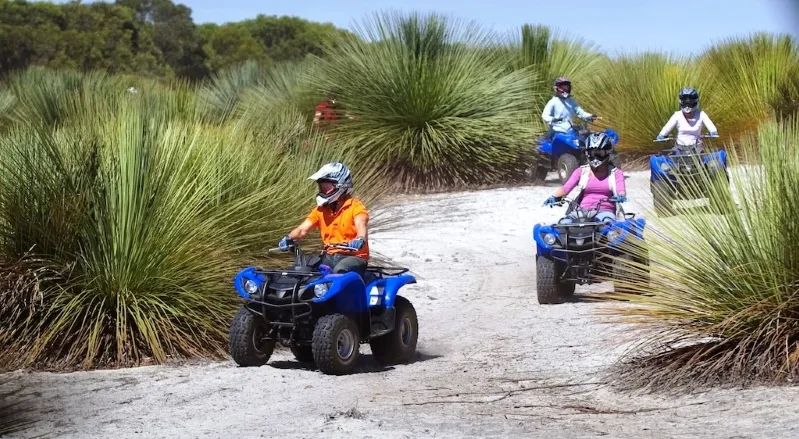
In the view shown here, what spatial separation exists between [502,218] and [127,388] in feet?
32.0

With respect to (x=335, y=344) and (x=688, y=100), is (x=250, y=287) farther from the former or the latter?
(x=688, y=100)

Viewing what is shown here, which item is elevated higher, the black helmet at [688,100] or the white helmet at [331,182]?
the black helmet at [688,100]

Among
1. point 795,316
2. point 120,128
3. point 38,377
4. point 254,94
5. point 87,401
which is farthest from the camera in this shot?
point 254,94

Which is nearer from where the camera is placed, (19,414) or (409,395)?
(19,414)

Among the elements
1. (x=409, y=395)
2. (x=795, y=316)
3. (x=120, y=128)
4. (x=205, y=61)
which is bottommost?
(x=409, y=395)

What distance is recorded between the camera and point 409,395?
7.09m

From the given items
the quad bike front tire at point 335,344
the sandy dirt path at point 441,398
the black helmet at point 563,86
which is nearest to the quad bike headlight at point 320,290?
the quad bike front tire at point 335,344

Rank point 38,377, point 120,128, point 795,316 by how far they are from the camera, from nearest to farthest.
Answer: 1. point 795,316
2. point 38,377
3. point 120,128

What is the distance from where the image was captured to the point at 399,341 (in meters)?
8.34

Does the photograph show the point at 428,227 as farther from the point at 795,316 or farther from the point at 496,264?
the point at 795,316

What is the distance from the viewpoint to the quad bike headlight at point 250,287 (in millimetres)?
7906

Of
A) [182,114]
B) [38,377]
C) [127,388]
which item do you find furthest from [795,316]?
[182,114]

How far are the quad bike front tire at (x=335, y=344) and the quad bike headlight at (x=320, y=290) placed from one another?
0.48ft

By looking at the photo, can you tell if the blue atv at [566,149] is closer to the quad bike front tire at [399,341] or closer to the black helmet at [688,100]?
the black helmet at [688,100]
